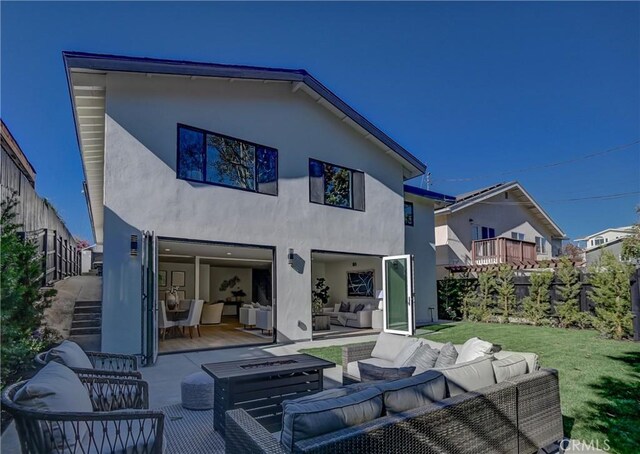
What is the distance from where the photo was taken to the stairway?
8.73 meters

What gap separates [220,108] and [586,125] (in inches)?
663

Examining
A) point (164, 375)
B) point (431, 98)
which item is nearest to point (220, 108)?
point (164, 375)

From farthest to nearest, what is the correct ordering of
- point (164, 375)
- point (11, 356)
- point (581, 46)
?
point (581, 46) < point (164, 375) < point (11, 356)

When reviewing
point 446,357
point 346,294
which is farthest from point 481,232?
point 446,357

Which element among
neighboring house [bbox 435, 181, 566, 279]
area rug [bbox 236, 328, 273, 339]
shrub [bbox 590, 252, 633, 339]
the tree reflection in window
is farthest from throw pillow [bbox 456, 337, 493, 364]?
neighboring house [bbox 435, 181, 566, 279]

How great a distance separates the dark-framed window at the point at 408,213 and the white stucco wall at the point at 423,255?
0.52 ft

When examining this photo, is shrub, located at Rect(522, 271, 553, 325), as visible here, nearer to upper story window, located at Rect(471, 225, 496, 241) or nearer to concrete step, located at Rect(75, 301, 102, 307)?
upper story window, located at Rect(471, 225, 496, 241)

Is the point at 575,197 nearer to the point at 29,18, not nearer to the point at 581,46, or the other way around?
the point at 581,46

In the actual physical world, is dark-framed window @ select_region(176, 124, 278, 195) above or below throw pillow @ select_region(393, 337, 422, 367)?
above

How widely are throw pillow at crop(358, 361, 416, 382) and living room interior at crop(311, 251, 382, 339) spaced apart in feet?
24.1

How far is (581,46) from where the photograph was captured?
11055 mm

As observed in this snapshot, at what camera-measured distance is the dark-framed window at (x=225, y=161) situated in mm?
8625

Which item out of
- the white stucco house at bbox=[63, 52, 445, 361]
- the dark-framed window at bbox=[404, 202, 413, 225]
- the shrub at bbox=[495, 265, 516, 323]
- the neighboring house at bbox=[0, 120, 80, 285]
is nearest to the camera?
the neighboring house at bbox=[0, 120, 80, 285]

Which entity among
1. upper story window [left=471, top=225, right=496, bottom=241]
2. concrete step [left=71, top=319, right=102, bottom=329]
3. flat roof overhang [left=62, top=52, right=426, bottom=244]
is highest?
flat roof overhang [left=62, top=52, right=426, bottom=244]
